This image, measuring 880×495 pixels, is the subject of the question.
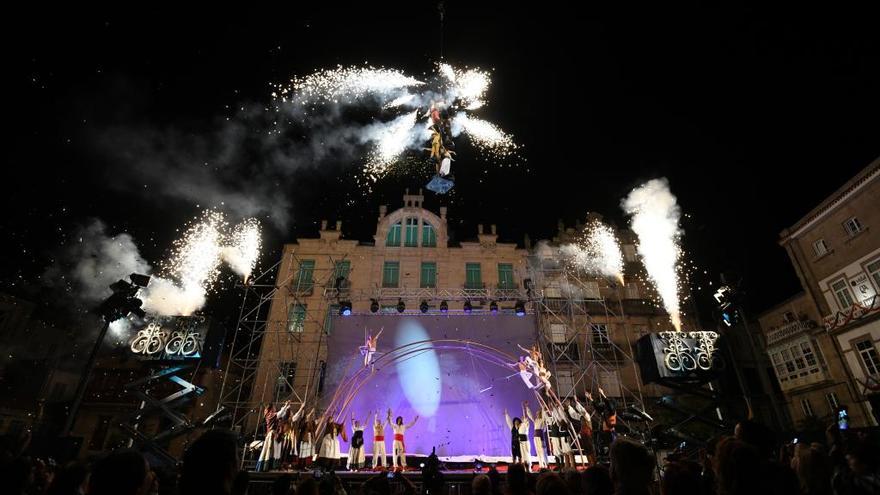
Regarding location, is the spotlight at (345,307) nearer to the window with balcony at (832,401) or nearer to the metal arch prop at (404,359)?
the metal arch prop at (404,359)

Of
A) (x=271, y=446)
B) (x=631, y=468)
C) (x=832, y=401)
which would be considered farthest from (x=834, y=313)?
(x=271, y=446)

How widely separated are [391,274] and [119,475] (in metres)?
21.7

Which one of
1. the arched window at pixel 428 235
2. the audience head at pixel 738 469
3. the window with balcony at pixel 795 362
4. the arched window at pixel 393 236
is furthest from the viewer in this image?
the arched window at pixel 428 235

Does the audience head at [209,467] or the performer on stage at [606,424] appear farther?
the performer on stage at [606,424]

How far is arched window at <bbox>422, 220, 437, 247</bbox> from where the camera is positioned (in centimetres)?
2500

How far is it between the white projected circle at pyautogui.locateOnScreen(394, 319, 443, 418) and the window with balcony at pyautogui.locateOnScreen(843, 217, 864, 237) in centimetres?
2043

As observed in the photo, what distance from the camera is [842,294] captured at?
20000 millimetres

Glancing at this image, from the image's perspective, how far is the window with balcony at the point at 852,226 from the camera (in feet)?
62.7

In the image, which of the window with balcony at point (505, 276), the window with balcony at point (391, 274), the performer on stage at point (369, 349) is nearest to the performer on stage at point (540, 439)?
the performer on stage at point (369, 349)

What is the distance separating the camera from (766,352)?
25.0 meters

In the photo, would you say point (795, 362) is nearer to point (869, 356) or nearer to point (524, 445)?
point (869, 356)

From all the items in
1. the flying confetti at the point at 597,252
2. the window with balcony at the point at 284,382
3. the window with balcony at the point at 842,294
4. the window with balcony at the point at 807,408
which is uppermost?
the flying confetti at the point at 597,252

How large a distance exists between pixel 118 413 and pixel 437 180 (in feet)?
82.7

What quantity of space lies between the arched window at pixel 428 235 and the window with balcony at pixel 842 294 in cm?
2053
